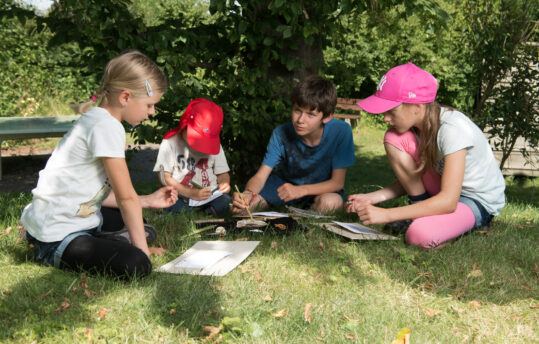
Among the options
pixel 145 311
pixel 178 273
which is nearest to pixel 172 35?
pixel 178 273

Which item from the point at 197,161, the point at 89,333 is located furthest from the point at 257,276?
the point at 197,161

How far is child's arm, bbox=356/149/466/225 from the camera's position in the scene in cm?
296

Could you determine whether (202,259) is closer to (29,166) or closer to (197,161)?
(197,161)

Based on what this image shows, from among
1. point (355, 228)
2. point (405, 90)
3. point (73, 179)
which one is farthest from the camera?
point (355, 228)

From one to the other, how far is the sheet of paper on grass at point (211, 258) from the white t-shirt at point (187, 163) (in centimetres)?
87

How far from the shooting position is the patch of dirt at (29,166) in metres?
6.10

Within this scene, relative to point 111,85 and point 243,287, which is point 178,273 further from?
point 111,85

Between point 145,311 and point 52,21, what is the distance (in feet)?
9.35

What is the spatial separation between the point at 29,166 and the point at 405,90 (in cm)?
596

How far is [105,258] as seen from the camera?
98.3 inches

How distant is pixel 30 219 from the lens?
2650mm

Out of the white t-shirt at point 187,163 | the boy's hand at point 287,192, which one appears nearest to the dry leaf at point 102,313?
the white t-shirt at point 187,163

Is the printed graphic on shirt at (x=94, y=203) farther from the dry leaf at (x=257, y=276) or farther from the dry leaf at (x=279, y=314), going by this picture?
the dry leaf at (x=279, y=314)

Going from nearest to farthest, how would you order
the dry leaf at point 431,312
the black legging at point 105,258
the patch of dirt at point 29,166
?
the dry leaf at point 431,312 → the black legging at point 105,258 → the patch of dirt at point 29,166
